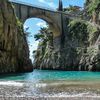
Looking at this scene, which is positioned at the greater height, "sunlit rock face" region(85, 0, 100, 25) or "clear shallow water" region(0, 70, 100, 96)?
"sunlit rock face" region(85, 0, 100, 25)

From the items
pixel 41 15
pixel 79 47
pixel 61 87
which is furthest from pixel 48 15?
pixel 61 87

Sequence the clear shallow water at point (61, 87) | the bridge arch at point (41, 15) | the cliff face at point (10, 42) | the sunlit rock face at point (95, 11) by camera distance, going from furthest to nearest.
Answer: the sunlit rock face at point (95, 11) < the bridge arch at point (41, 15) < the cliff face at point (10, 42) < the clear shallow water at point (61, 87)

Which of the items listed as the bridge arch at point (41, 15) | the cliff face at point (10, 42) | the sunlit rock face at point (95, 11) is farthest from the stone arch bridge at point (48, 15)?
the cliff face at point (10, 42)

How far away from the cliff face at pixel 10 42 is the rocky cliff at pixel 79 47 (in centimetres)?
1725

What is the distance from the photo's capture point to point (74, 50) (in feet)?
262

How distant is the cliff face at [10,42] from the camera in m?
51.5

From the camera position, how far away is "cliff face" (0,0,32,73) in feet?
169

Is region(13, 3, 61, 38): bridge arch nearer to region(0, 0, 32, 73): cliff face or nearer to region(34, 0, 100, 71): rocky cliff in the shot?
region(34, 0, 100, 71): rocky cliff

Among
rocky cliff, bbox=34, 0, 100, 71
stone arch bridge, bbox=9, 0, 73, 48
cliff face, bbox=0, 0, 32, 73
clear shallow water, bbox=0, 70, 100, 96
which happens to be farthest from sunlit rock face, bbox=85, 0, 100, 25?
clear shallow water, bbox=0, 70, 100, 96

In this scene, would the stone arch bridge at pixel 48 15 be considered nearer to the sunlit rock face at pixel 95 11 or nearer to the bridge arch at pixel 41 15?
the bridge arch at pixel 41 15

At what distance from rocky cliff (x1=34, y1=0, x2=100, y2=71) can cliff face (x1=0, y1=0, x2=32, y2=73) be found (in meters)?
17.2

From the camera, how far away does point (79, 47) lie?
257 ft

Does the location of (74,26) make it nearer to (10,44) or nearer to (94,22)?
(94,22)

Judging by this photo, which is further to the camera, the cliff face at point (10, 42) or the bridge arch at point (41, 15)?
the bridge arch at point (41, 15)
